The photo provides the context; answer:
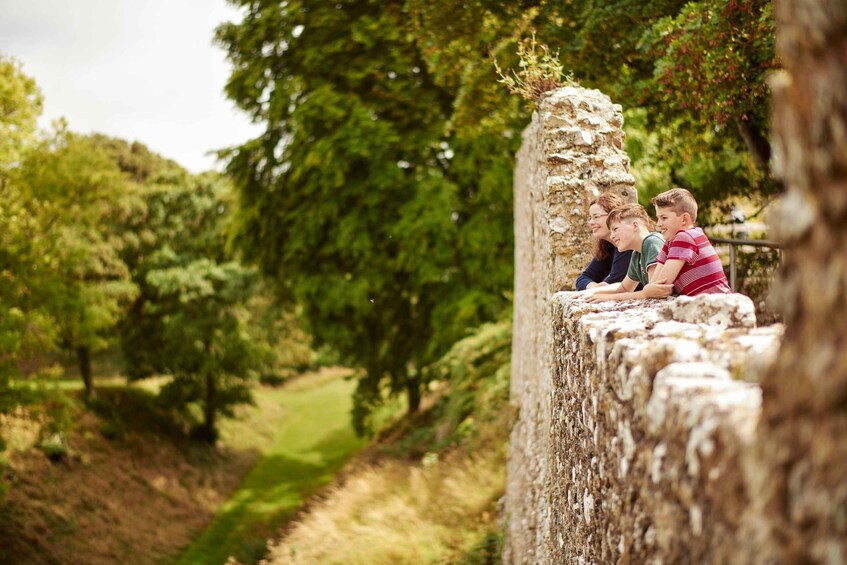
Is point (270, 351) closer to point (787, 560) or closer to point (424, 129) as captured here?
point (424, 129)

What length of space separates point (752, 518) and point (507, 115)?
910cm

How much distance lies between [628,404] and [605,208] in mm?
2850

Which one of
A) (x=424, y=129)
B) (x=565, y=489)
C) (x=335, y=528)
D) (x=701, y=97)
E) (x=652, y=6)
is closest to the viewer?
(x=565, y=489)

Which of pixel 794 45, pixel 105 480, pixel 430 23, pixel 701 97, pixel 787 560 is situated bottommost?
pixel 105 480

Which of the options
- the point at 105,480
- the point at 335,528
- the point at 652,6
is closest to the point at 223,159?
the point at 335,528

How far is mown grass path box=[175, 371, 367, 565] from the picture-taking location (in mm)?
15359

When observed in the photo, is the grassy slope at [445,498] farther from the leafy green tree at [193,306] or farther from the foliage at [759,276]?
the leafy green tree at [193,306]

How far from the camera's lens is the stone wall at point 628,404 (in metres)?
1.47

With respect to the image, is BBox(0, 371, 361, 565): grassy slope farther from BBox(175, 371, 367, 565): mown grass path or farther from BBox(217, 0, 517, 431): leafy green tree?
BBox(217, 0, 517, 431): leafy green tree

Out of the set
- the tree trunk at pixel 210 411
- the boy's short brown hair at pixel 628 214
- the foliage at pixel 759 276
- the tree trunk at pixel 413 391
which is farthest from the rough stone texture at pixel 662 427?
the tree trunk at pixel 210 411

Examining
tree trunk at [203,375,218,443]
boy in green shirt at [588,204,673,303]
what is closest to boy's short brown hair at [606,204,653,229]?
boy in green shirt at [588,204,673,303]

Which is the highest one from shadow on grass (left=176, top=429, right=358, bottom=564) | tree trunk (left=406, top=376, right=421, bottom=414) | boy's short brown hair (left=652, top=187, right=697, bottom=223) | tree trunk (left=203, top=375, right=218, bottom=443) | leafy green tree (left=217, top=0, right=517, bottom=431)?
leafy green tree (left=217, top=0, right=517, bottom=431)

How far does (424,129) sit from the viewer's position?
1230cm

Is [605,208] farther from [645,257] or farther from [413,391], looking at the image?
[413,391]
